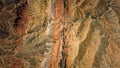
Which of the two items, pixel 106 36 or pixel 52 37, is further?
pixel 52 37

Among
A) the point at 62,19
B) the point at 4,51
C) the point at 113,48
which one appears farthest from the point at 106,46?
the point at 4,51

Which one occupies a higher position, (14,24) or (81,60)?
(14,24)

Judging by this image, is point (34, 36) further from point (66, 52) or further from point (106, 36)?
A: point (106, 36)

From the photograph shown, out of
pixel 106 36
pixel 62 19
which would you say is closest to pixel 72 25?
pixel 62 19

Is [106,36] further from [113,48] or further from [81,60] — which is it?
[81,60]

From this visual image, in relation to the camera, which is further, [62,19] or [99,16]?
[62,19]

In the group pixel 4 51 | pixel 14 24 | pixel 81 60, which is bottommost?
pixel 81 60
